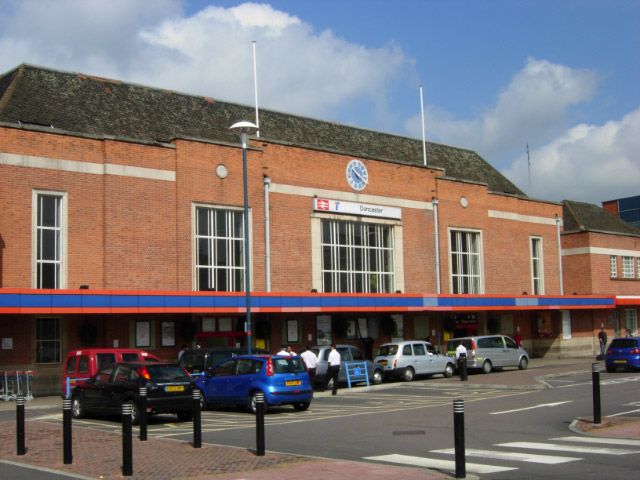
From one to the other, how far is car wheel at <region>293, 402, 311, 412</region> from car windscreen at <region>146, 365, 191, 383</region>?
10.8 feet

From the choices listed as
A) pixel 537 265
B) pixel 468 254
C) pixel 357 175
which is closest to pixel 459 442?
pixel 357 175

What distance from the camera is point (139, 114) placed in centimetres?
3569

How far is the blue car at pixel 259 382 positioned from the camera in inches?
794


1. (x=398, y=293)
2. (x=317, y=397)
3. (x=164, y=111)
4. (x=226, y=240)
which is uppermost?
(x=164, y=111)

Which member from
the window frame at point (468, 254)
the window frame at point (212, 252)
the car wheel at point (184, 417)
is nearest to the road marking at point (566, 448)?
the car wheel at point (184, 417)

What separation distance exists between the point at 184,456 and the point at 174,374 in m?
5.78

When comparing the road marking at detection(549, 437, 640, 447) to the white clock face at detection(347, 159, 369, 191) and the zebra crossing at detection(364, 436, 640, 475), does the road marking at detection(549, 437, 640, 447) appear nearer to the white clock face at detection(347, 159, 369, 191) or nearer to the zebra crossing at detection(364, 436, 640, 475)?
the zebra crossing at detection(364, 436, 640, 475)

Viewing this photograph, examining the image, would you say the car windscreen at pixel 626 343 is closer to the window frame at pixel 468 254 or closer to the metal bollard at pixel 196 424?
the window frame at pixel 468 254

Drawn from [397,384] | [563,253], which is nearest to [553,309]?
[563,253]

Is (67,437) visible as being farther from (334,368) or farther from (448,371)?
(448,371)

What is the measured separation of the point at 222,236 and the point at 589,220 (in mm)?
30470

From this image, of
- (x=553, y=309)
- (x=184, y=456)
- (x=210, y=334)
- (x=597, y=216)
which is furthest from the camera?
(x=597, y=216)

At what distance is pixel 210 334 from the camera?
104 feet

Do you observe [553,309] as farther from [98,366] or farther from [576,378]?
[98,366]
